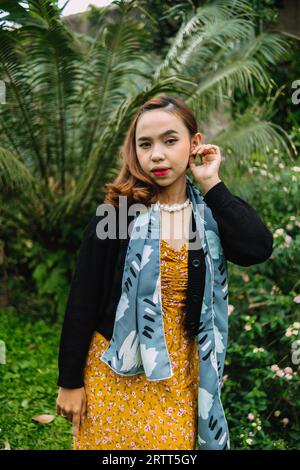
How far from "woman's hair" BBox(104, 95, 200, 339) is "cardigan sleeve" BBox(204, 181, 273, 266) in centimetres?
20

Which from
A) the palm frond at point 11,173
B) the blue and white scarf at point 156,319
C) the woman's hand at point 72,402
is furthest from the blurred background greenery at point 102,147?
the woman's hand at point 72,402

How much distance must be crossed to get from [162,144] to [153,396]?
0.82 meters

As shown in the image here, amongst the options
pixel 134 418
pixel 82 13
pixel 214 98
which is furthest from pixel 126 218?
pixel 82 13

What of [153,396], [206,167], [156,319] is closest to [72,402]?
[153,396]

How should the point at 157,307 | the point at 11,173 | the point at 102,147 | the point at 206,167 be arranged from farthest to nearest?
the point at 102,147 → the point at 11,173 → the point at 206,167 → the point at 157,307

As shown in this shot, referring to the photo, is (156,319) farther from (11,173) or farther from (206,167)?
(11,173)

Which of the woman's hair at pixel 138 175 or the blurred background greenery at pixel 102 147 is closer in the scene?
the woman's hair at pixel 138 175

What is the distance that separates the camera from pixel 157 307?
1862 millimetres

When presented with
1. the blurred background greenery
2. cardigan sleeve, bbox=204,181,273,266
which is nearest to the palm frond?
the blurred background greenery

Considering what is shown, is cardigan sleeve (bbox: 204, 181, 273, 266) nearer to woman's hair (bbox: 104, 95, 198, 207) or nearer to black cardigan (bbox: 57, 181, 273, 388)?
black cardigan (bbox: 57, 181, 273, 388)

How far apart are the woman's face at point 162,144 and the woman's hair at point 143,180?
26 millimetres

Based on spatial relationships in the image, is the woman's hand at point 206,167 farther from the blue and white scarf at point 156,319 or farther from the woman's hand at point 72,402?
the woman's hand at point 72,402

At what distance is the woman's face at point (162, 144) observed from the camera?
6.23 feet

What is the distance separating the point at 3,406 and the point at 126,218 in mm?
2019
